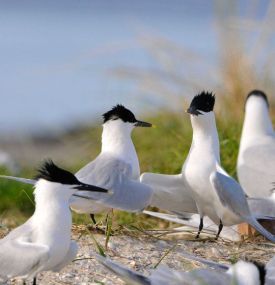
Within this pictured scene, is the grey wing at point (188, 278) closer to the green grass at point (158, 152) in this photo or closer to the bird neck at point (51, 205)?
the bird neck at point (51, 205)

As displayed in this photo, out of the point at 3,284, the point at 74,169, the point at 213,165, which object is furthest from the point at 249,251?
the point at 74,169

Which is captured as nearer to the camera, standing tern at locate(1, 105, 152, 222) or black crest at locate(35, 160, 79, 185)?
black crest at locate(35, 160, 79, 185)

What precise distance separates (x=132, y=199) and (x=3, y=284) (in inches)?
34.7

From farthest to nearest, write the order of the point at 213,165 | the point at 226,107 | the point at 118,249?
1. the point at 226,107
2. the point at 213,165
3. the point at 118,249

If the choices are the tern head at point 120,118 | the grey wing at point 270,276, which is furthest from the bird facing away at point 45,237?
the tern head at point 120,118

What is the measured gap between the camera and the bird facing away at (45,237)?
391 cm

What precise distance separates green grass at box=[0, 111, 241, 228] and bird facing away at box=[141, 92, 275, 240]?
112 centimetres

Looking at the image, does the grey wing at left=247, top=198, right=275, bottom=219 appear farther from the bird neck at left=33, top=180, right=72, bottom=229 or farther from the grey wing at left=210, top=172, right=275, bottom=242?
the bird neck at left=33, top=180, right=72, bottom=229

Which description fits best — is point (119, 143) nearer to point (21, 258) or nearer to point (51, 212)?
point (51, 212)

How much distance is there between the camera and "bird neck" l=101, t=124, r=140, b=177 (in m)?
5.32

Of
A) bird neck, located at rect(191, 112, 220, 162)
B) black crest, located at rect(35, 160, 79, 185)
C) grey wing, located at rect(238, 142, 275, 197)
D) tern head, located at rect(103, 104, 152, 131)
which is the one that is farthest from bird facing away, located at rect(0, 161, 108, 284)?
grey wing, located at rect(238, 142, 275, 197)

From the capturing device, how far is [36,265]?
3902 mm

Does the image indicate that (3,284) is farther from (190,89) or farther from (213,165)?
(190,89)

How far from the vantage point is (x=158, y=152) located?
25.0 feet
